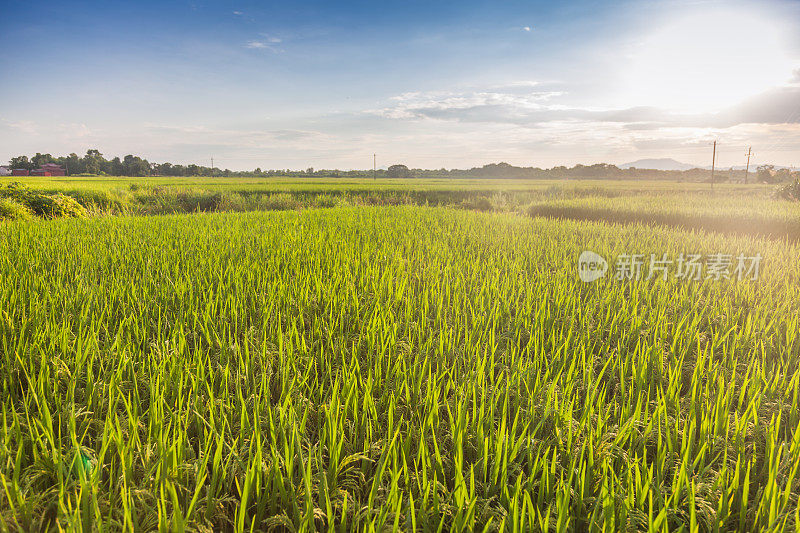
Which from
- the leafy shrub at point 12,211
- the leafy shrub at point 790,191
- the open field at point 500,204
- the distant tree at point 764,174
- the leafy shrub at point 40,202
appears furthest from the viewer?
the distant tree at point 764,174

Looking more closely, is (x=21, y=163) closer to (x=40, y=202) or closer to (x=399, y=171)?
(x=399, y=171)

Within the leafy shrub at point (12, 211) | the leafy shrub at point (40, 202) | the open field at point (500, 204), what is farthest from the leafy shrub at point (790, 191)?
the leafy shrub at point (12, 211)

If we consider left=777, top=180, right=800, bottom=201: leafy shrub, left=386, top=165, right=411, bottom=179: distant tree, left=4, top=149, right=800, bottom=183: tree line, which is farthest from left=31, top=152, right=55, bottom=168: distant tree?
left=777, top=180, right=800, bottom=201: leafy shrub

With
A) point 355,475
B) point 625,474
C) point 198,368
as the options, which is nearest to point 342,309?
point 198,368

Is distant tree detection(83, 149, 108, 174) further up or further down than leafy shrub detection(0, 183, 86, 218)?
further up

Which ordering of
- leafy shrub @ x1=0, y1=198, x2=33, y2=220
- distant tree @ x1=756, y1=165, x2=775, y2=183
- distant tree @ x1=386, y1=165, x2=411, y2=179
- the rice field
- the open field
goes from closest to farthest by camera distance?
the rice field
leafy shrub @ x1=0, y1=198, x2=33, y2=220
the open field
distant tree @ x1=756, y1=165, x2=775, y2=183
distant tree @ x1=386, y1=165, x2=411, y2=179

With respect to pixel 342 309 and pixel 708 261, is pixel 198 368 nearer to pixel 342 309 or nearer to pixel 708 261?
pixel 342 309

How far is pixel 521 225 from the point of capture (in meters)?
7.42

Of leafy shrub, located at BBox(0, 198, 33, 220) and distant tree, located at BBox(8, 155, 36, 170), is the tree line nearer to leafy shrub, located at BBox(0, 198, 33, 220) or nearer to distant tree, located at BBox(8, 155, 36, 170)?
distant tree, located at BBox(8, 155, 36, 170)

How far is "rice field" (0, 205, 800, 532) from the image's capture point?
3.62ft

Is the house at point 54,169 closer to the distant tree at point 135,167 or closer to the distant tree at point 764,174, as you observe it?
the distant tree at point 135,167

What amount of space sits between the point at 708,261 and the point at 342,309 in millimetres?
4516

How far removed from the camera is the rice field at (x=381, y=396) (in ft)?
3.62

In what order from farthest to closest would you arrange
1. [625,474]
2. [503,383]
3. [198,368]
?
1. [503,383]
2. [198,368]
3. [625,474]
